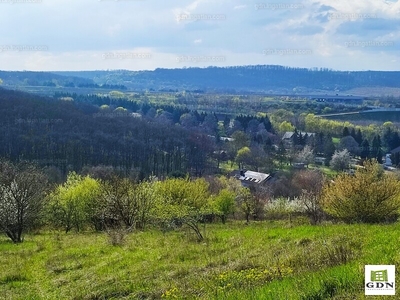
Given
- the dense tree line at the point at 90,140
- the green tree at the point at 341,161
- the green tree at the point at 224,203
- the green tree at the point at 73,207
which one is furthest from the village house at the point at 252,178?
the green tree at the point at 73,207

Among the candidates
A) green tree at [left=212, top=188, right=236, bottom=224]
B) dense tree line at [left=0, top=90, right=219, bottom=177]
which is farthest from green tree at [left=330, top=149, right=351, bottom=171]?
green tree at [left=212, top=188, right=236, bottom=224]

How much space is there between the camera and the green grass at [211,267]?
23.8ft

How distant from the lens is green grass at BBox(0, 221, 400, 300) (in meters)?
7.27

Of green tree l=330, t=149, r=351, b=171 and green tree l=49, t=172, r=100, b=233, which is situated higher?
green tree l=49, t=172, r=100, b=233

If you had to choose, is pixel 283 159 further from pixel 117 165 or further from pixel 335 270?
pixel 335 270

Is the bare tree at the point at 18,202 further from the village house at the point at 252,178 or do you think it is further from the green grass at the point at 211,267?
the village house at the point at 252,178

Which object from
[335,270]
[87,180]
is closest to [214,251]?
[335,270]

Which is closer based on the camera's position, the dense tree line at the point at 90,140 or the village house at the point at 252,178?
the village house at the point at 252,178

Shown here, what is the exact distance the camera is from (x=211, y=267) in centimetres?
1128

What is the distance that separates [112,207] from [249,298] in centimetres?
2234

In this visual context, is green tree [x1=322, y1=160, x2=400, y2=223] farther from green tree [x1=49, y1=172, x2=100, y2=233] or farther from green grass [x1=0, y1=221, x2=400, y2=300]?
green tree [x1=49, y1=172, x2=100, y2=233]

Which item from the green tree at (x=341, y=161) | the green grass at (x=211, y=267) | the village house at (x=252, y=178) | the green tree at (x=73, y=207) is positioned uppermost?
the green grass at (x=211, y=267)

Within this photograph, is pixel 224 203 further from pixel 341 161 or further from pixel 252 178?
pixel 341 161

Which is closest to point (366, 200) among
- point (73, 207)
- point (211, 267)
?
point (211, 267)
